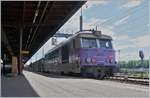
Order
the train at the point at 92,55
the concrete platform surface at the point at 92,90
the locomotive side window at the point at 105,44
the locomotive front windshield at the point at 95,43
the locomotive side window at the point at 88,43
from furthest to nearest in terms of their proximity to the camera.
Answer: the locomotive side window at the point at 105,44
the locomotive front windshield at the point at 95,43
the locomotive side window at the point at 88,43
the train at the point at 92,55
the concrete platform surface at the point at 92,90

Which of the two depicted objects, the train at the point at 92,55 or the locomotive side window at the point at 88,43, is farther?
the locomotive side window at the point at 88,43

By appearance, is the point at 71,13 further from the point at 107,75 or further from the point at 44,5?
the point at 107,75

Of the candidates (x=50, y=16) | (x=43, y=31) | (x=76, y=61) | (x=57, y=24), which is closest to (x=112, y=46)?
(x=76, y=61)

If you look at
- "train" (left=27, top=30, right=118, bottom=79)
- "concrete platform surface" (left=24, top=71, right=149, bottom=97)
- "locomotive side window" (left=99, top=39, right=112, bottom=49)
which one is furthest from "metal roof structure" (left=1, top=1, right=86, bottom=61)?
"concrete platform surface" (left=24, top=71, right=149, bottom=97)

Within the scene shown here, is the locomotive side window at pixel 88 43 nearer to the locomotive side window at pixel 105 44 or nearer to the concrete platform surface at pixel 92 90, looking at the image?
the locomotive side window at pixel 105 44

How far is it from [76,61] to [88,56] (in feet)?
3.31

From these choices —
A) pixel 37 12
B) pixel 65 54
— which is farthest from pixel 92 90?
Result: pixel 37 12

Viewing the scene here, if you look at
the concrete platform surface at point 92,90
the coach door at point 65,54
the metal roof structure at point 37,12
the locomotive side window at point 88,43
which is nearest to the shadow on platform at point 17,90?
the concrete platform surface at point 92,90

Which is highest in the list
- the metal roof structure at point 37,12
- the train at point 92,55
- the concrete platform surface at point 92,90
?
the metal roof structure at point 37,12

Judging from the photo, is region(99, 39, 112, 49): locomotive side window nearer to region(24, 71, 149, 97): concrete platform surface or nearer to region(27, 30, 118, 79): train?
region(27, 30, 118, 79): train

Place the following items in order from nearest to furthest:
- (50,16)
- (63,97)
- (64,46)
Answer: (63,97), (64,46), (50,16)

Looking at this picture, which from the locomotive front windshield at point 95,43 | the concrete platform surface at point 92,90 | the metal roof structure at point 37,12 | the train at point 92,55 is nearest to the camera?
the concrete platform surface at point 92,90

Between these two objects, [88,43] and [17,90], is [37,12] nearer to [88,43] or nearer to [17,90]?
[88,43]

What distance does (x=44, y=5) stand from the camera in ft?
110
